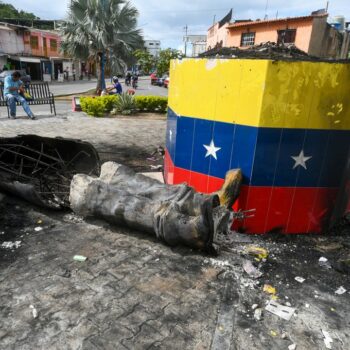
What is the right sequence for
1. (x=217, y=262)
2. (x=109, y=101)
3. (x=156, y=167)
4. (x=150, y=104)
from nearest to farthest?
(x=217, y=262), (x=156, y=167), (x=109, y=101), (x=150, y=104)

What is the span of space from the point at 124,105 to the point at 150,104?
150 centimetres

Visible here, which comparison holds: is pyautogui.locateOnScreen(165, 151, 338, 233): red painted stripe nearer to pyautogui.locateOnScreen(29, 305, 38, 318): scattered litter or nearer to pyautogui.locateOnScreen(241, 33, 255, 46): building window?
pyautogui.locateOnScreen(29, 305, 38, 318): scattered litter

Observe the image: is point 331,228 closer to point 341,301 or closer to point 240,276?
point 341,301

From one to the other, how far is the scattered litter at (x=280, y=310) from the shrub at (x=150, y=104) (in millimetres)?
12586

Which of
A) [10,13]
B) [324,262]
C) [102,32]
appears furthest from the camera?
[10,13]

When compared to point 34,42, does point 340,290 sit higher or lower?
lower

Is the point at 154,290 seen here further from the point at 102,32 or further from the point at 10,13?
the point at 10,13

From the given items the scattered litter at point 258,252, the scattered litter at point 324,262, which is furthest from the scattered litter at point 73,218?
the scattered litter at point 324,262

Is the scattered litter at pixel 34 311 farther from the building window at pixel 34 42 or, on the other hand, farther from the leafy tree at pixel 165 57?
the building window at pixel 34 42

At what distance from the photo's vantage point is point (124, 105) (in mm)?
13727

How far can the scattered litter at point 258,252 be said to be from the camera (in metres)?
3.57

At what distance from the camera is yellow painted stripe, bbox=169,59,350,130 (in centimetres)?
340

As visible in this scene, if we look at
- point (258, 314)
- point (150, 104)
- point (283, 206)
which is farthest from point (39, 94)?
point (258, 314)

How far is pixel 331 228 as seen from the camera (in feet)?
14.1
